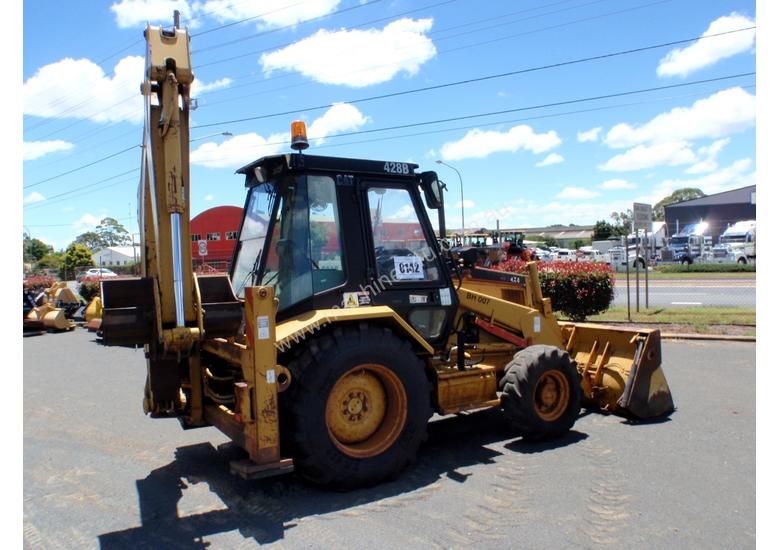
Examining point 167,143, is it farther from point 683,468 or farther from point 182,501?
point 683,468

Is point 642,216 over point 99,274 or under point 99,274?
over

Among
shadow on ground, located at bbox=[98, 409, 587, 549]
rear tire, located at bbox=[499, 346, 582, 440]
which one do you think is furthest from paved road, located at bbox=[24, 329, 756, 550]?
rear tire, located at bbox=[499, 346, 582, 440]

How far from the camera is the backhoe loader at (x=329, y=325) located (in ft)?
14.4

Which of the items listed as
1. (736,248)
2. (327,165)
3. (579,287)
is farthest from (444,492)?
(736,248)

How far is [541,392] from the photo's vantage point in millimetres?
5949

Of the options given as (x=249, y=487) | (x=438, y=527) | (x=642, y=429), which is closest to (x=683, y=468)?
(x=642, y=429)

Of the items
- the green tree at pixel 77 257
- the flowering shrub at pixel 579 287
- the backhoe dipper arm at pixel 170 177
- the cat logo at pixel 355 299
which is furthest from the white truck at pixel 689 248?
the green tree at pixel 77 257

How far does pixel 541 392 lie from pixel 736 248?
122 feet

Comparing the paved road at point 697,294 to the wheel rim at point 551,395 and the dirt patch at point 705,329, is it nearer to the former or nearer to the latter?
the dirt patch at point 705,329

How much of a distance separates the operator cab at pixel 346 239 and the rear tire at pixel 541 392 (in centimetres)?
82

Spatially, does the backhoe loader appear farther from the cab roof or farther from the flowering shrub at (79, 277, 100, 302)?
the flowering shrub at (79, 277, 100, 302)

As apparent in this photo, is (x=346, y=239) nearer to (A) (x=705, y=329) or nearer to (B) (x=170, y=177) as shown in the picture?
(B) (x=170, y=177)

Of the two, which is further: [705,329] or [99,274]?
[99,274]

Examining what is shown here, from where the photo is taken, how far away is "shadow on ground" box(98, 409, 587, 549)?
13.2 ft
